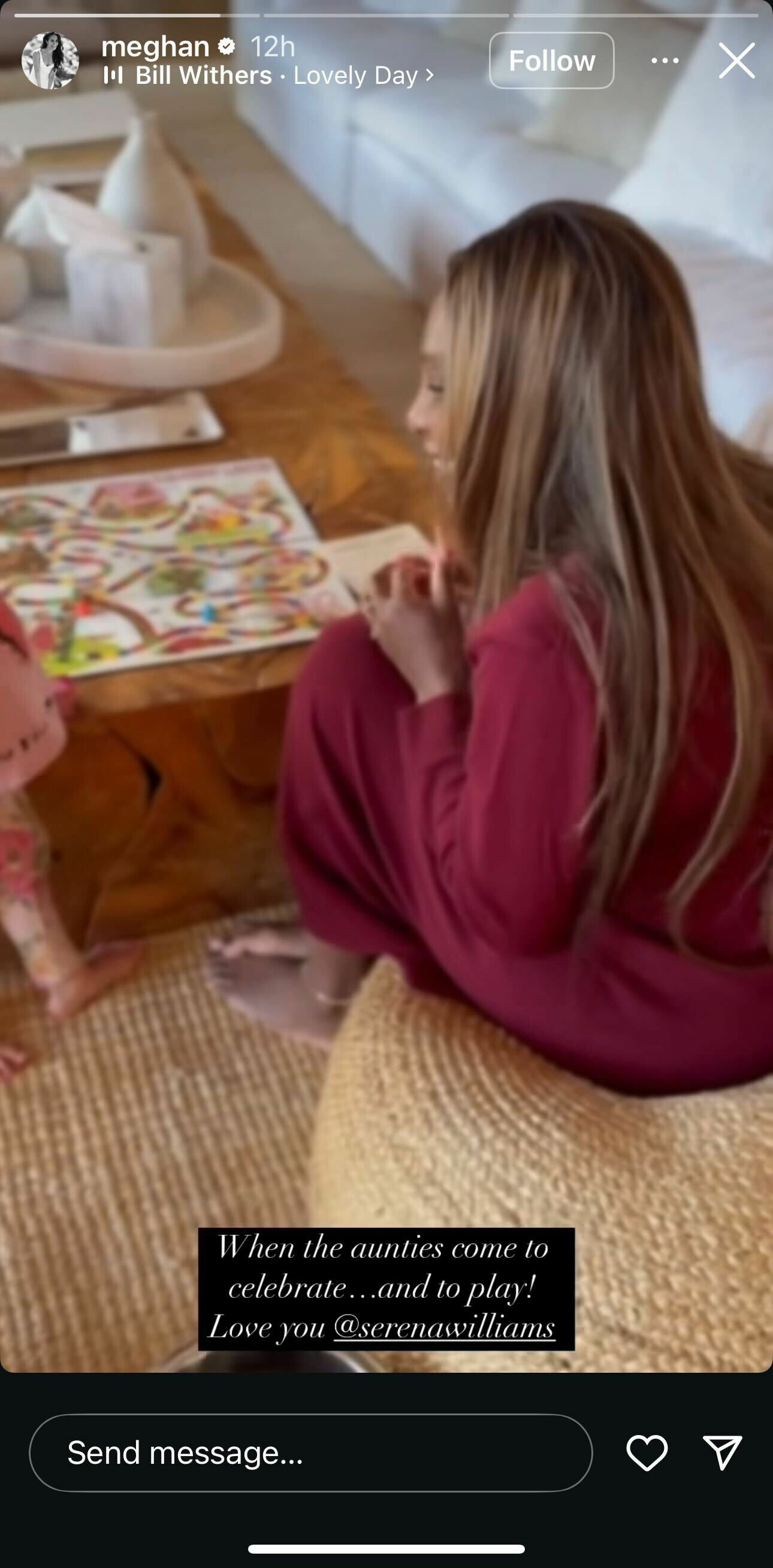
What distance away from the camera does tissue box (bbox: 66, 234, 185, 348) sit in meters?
1.37

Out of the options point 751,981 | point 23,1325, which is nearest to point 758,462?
point 751,981

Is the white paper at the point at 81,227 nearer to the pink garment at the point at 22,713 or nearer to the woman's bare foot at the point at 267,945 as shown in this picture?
the pink garment at the point at 22,713

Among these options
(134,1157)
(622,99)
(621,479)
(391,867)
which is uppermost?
(622,99)

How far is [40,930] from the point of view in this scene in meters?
1.08

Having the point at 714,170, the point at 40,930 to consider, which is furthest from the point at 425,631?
the point at 714,170

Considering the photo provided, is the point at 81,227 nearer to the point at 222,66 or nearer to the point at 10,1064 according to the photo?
the point at 222,66

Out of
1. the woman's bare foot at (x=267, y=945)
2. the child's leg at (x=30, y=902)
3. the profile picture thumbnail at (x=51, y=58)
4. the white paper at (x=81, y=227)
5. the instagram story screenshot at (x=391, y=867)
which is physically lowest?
the woman's bare foot at (x=267, y=945)

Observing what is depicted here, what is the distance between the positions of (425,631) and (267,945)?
1.15 ft

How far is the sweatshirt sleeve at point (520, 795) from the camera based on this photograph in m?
0.75

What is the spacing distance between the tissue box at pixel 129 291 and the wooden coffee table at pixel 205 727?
80 mm
